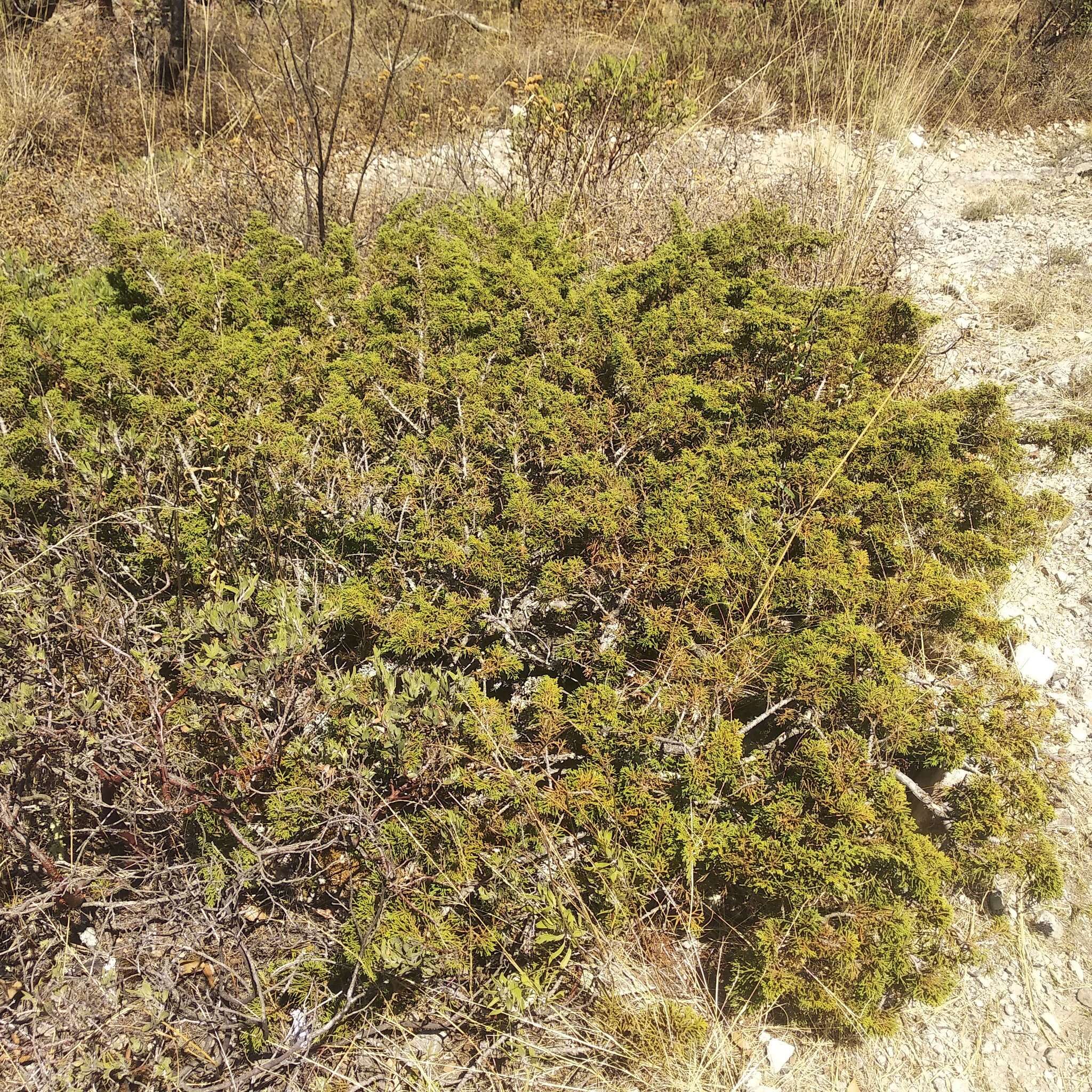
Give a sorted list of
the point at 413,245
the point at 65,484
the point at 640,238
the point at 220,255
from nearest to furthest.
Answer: the point at 65,484
the point at 413,245
the point at 220,255
the point at 640,238

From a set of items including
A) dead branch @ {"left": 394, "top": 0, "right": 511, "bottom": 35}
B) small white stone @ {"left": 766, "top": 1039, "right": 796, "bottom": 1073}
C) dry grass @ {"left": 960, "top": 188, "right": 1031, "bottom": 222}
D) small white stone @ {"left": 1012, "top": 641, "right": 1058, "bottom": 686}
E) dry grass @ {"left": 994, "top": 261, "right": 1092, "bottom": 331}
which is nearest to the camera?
small white stone @ {"left": 766, "top": 1039, "right": 796, "bottom": 1073}

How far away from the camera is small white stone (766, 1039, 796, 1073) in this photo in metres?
1.80

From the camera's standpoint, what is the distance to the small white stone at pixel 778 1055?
1798 mm

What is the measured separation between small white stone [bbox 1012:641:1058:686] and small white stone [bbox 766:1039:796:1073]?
1381 millimetres

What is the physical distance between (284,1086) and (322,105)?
577 centimetres

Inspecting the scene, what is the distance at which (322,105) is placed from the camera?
548 cm

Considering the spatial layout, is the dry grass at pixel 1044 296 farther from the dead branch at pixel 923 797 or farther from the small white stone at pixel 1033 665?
the dead branch at pixel 923 797

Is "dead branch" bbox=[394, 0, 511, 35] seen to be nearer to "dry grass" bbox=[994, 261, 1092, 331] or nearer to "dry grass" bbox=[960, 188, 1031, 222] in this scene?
"dry grass" bbox=[960, 188, 1031, 222]

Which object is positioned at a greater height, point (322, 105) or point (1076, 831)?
point (322, 105)

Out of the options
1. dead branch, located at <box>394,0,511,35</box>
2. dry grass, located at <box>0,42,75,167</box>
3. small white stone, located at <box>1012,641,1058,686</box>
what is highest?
dead branch, located at <box>394,0,511,35</box>

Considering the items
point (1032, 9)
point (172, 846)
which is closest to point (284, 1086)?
point (172, 846)

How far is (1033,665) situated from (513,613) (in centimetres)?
169

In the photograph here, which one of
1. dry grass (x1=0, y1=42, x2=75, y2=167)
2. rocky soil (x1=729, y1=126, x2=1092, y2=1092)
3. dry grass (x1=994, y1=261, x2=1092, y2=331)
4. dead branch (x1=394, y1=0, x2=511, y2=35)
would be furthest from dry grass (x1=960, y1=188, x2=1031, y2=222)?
dry grass (x1=0, y1=42, x2=75, y2=167)

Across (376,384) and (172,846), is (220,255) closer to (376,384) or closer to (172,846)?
(376,384)
